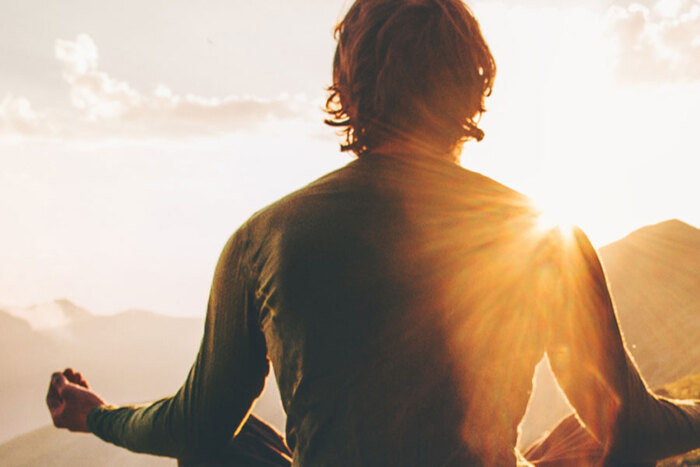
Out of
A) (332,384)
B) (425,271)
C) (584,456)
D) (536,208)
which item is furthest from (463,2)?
(584,456)

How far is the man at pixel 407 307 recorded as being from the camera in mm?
1423

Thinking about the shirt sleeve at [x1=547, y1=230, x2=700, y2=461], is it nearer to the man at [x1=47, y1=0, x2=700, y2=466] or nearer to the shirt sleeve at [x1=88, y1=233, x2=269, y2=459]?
the man at [x1=47, y1=0, x2=700, y2=466]

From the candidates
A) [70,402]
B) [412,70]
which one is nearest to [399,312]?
[412,70]

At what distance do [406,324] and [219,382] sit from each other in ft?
2.13

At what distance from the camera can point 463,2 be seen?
181 cm

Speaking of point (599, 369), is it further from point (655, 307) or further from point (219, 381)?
point (655, 307)

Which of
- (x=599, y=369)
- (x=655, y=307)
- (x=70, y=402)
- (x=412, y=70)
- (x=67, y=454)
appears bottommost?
(x=67, y=454)

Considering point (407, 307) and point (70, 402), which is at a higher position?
point (407, 307)

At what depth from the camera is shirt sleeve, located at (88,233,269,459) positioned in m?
1.62

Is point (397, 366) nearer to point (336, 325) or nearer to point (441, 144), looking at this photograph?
point (336, 325)

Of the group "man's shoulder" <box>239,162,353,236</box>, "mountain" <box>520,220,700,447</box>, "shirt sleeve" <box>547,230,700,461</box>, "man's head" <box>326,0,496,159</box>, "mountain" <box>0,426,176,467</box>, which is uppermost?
"man's head" <box>326,0,496,159</box>

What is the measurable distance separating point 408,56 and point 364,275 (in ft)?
2.44

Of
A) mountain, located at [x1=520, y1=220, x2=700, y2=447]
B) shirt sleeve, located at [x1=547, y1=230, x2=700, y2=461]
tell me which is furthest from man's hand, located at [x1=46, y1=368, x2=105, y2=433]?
mountain, located at [x1=520, y1=220, x2=700, y2=447]

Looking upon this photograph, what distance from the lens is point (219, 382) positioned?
1.67 m
